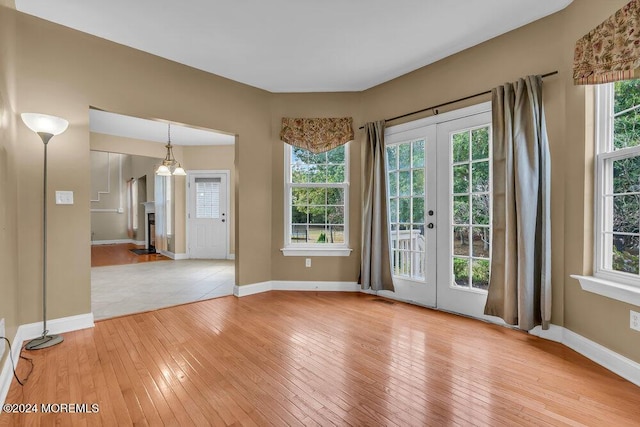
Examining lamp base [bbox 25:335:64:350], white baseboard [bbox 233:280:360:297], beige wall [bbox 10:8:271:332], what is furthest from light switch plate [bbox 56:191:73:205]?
white baseboard [bbox 233:280:360:297]

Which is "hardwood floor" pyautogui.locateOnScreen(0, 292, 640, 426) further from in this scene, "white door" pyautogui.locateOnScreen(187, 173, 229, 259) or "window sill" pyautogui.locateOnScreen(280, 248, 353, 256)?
"white door" pyautogui.locateOnScreen(187, 173, 229, 259)

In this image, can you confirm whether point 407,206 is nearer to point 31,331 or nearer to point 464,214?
point 464,214

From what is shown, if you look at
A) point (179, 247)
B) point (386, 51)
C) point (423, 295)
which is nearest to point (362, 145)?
point (386, 51)

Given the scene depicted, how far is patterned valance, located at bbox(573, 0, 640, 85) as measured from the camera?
1.80 m

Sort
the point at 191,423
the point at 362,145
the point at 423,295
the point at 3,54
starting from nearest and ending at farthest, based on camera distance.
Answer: the point at 191,423
the point at 3,54
the point at 423,295
the point at 362,145

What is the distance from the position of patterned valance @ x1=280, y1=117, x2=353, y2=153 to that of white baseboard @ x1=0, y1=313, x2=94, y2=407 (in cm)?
300

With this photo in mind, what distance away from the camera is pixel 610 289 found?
6.77 ft

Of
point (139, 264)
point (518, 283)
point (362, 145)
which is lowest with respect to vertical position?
point (139, 264)

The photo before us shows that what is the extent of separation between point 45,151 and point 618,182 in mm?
4431

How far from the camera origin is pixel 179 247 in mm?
6992

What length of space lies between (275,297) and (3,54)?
3.23 meters

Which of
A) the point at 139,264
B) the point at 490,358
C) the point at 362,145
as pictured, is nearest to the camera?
the point at 490,358

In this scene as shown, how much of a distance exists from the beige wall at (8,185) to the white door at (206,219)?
4.56 m

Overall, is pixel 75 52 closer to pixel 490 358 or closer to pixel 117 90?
pixel 117 90
